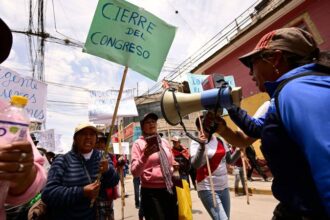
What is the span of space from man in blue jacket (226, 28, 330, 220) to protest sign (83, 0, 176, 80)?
178 cm

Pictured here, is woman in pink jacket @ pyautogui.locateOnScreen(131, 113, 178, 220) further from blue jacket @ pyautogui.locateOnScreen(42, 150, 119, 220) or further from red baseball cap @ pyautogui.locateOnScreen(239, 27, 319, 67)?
red baseball cap @ pyautogui.locateOnScreen(239, 27, 319, 67)

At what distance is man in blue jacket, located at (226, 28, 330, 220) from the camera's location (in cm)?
104

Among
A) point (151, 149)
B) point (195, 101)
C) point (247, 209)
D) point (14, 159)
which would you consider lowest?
point (247, 209)

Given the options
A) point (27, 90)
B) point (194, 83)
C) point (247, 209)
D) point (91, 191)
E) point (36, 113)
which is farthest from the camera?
point (247, 209)

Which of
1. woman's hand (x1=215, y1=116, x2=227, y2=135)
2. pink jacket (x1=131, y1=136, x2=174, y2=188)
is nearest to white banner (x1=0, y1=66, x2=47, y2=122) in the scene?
pink jacket (x1=131, y1=136, x2=174, y2=188)

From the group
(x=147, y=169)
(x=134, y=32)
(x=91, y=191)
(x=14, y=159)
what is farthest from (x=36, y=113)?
(x=14, y=159)

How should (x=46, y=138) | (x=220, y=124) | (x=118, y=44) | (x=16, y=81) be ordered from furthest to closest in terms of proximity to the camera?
(x=46, y=138) → (x=16, y=81) → (x=118, y=44) → (x=220, y=124)

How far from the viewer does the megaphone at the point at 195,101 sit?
1.95m

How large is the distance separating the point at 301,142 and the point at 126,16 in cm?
257

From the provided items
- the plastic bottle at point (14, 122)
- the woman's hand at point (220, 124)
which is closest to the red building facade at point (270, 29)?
the woman's hand at point (220, 124)

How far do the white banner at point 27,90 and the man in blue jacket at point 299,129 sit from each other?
4.31 metres

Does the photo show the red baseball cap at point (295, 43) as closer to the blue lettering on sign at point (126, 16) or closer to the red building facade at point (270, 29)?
the blue lettering on sign at point (126, 16)

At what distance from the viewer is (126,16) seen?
3.22 m

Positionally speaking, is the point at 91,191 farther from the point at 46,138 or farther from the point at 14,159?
the point at 46,138
